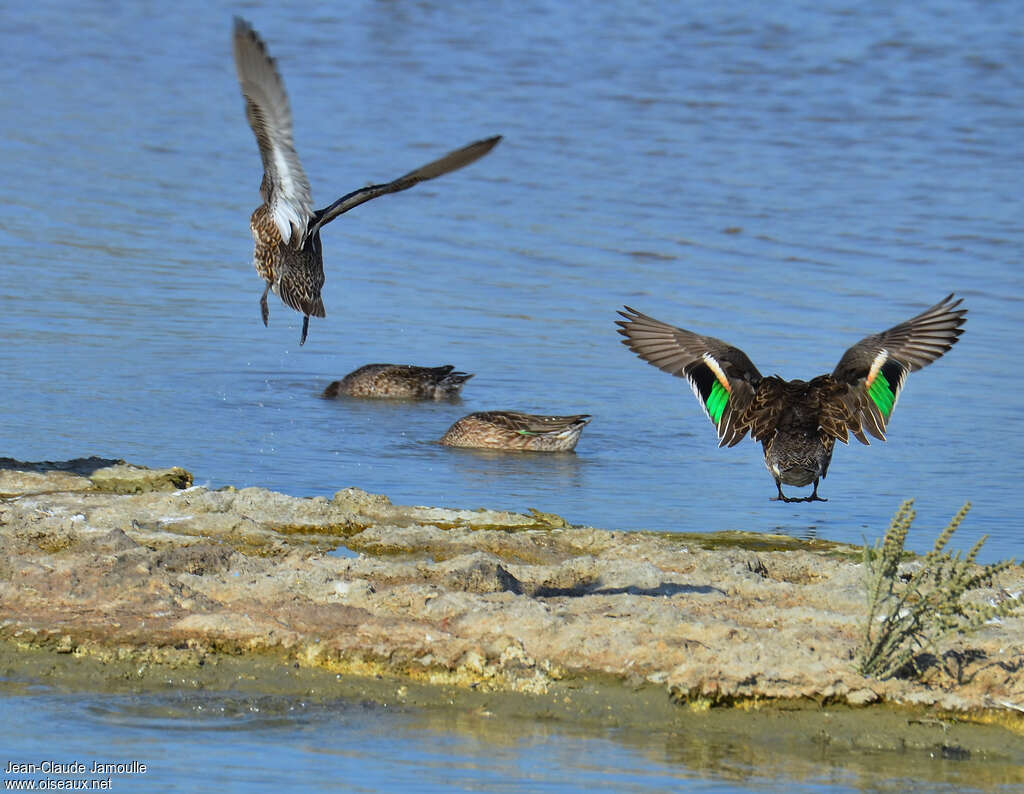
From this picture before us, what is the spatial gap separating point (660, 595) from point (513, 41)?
21.9 meters

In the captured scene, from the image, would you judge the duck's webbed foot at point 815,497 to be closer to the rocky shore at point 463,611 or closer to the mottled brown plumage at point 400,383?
the rocky shore at point 463,611

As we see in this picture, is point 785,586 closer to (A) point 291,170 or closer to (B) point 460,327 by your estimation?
(A) point 291,170

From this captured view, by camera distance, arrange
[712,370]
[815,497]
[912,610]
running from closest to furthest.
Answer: [912,610] < [712,370] < [815,497]

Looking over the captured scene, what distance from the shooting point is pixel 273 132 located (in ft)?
28.5

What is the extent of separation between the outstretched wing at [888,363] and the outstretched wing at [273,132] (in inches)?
113

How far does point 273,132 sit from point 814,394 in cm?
294

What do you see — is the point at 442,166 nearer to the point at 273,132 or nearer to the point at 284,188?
the point at 273,132

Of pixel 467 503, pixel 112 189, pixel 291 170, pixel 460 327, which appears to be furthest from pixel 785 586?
pixel 112 189

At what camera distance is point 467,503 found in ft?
30.3

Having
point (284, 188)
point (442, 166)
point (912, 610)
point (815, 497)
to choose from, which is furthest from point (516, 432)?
point (912, 610)

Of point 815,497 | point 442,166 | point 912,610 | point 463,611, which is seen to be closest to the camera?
point 912,610

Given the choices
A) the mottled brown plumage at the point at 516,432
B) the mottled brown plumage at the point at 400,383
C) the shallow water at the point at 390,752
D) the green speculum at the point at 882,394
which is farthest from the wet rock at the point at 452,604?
the mottled brown plumage at the point at 400,383

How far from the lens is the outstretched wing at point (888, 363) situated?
881 cm

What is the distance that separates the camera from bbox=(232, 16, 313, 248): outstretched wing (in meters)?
8.26
